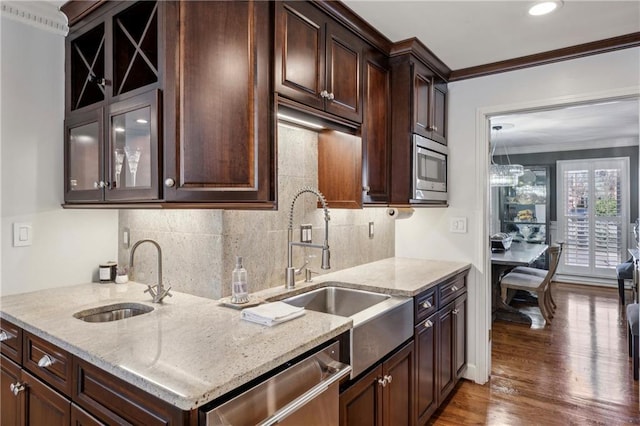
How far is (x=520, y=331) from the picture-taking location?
4.20m

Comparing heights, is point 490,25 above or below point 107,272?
above

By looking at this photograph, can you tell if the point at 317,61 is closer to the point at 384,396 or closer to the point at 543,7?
the point at 543,7

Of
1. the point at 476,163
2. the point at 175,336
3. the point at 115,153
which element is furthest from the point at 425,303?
the point at 115,153

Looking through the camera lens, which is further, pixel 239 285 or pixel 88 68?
pixel 88 68

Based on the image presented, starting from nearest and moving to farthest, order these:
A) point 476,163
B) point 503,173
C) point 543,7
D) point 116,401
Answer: point 116,401 < point 543,7 < point 476,163 < point 503,173

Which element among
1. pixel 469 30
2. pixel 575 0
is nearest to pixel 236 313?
pixel 469 30

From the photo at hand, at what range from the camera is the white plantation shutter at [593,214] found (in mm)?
6246

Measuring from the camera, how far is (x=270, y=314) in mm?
1535

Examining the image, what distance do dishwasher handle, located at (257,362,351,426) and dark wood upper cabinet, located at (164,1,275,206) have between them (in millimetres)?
733

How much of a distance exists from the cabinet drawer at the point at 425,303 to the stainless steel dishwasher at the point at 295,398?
78 centimetres

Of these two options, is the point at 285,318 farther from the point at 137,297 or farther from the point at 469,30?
the point at 469,30

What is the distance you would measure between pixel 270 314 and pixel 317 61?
1265 millimetres

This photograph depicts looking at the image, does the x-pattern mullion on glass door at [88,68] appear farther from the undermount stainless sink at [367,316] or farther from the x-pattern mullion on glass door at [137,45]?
the undermount stainless sink at [367,316]

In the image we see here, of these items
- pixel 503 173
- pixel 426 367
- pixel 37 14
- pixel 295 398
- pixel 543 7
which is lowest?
pixel 426 367
